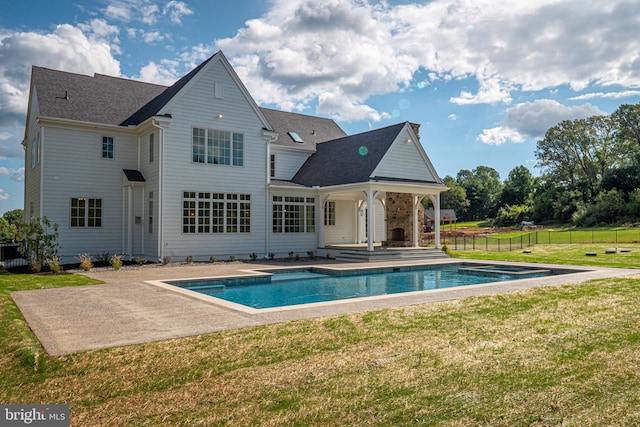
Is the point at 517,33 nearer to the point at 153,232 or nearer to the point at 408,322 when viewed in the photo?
the point at 408,322

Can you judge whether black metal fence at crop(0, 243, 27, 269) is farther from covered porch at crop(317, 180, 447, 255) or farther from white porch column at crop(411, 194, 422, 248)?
white porch column at crop(411, 194, 422, 248)

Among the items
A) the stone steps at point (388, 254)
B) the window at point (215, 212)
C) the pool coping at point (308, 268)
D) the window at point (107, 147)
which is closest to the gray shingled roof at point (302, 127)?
the window at point (215, 212)

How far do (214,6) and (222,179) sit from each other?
6.92 meters

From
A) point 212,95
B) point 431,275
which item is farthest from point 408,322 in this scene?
point 212,95

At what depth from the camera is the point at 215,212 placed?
18.9 m

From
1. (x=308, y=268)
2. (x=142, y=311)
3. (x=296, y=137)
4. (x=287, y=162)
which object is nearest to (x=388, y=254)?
(x=308, y=268)

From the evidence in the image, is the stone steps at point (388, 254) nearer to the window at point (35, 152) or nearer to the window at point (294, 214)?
the window at point (294, 214)

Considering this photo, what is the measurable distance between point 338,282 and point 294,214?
26.9 ft

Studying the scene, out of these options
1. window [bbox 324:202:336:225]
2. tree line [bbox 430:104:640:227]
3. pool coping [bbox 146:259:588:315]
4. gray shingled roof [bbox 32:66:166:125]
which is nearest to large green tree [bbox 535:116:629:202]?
tree line [bbox 430:104:640:227]

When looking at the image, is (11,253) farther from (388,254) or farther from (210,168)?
(388,254)

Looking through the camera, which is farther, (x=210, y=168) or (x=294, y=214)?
(x=294, y=214)

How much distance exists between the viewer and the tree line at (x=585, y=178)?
50.0 metres

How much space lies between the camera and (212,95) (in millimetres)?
18922

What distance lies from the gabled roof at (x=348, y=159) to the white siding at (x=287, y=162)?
12.9 inches
